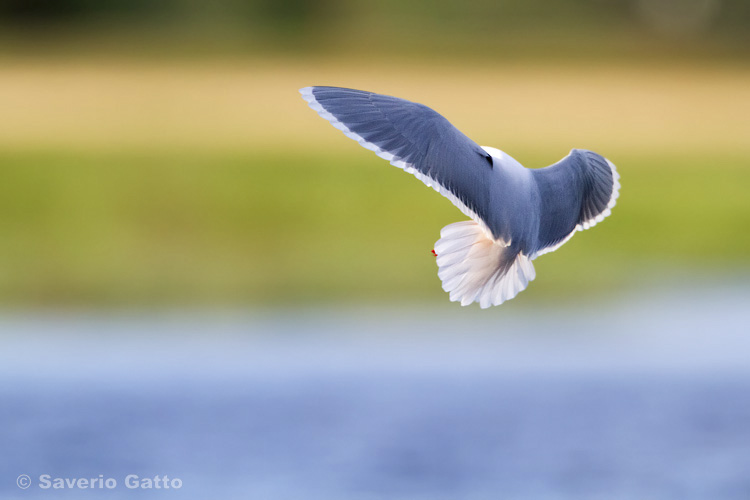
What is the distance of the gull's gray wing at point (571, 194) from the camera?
6.71 ft

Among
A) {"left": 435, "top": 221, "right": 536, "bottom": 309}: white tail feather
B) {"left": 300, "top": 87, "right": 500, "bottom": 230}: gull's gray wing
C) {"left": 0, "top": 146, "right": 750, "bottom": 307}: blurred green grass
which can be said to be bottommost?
{"left": 435, "top": 221, "right": 536, "bottom": 309}: white tail feather

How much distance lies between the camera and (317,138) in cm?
726

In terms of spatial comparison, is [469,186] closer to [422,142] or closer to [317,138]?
[422,142]

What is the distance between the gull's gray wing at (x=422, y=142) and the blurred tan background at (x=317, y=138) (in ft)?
13.0

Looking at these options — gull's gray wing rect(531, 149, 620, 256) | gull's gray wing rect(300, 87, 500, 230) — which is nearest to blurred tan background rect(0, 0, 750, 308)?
gull's gray wing rect(531, 149, 620, 256)

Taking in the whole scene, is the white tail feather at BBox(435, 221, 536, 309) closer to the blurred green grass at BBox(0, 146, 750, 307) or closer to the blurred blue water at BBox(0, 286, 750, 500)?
the blurred blue water at BBox(0, 286, 750, 500)

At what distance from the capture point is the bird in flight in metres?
1.84

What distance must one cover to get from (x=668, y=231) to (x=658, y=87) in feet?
6.07

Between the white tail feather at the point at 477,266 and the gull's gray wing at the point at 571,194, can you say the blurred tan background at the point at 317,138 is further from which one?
the white tail feather at the point at 477,266

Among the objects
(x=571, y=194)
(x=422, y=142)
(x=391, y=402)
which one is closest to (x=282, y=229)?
(x=391, y=402)

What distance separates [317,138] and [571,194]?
5.23m

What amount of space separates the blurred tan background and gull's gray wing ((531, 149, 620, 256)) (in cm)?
365

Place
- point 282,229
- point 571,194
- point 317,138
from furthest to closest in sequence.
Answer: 1. point 317,138
2. point 282,229
3. point 571,194

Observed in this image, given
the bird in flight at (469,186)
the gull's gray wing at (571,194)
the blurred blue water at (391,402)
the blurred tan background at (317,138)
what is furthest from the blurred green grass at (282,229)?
the bird in flight at (469,186)
